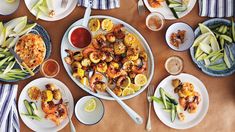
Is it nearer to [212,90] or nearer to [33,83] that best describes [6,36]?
[33,83]

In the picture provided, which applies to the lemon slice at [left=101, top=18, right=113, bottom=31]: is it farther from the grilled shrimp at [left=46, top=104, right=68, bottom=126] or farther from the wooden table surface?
the grilled shrimp at [left=46, top=104, right=68, bottom=126]

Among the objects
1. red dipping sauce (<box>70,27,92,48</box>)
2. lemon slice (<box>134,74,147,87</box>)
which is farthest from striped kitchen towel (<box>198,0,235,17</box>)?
red dipping sauce (<box>70,27,92,48</box>)

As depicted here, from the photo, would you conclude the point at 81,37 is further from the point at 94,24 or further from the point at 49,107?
the point at 49,107

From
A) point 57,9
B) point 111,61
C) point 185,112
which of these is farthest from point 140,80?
point 57,9

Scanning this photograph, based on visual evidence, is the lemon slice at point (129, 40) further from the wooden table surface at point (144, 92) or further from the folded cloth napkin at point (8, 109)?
the folded cloth napkin at point (8, 109)

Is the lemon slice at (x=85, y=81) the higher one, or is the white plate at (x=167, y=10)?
the white plate at (x=167, y=10)

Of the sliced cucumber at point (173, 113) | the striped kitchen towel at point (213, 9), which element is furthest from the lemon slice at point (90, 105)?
the striped kitchen towel at point (213, 9)
